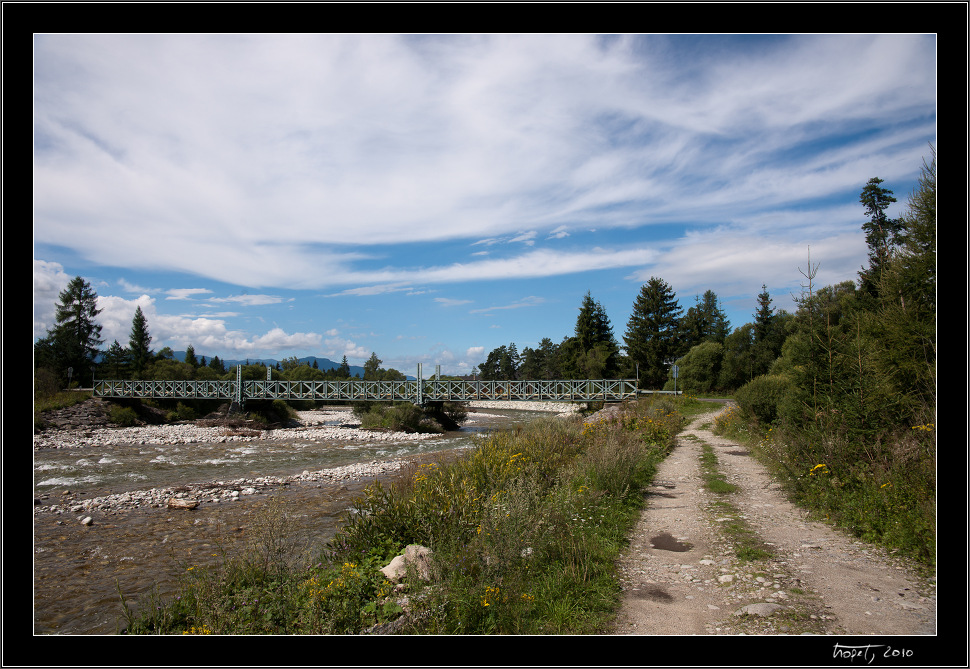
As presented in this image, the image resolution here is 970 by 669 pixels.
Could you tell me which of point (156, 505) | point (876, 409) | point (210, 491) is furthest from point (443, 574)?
point (210, 491)

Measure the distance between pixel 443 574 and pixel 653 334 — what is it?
166ft

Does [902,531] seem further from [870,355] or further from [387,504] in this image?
[387,504]

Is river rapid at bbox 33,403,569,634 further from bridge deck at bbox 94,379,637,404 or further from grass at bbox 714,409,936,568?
bridge deck at bbox 94,379,637,404

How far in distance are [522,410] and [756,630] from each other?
2002 inches

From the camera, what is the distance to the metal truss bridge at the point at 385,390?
1351 inches

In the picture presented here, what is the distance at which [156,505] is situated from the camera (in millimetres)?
11055

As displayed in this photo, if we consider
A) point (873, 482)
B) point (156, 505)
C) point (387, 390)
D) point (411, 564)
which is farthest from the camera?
point (387, 390)

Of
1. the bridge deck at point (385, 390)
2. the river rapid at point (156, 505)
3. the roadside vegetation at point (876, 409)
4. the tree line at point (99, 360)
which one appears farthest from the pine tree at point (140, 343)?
the roadside vegetation at point (876, 409)

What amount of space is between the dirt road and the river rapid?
4.05 m

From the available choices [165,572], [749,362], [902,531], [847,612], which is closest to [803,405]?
[902,531]

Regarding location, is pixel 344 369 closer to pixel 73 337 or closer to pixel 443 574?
pixel 73 337

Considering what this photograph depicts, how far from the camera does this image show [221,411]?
129 feet
